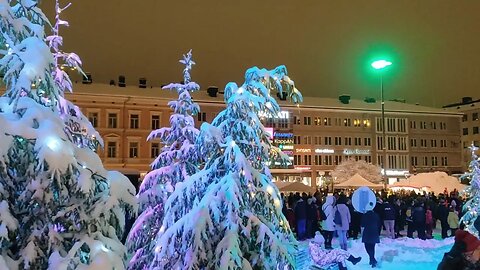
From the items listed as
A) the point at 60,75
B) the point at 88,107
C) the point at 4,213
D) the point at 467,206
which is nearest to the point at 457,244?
the point at 4,213

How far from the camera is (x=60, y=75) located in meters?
9.84

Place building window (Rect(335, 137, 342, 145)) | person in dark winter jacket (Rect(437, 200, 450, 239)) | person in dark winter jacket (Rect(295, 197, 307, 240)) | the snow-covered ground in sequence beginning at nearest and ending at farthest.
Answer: the snow-covered ground → person in dark winter jacket (Rect(295, 197, 307, 240)) → person in dark winter jacket (Rect(437, 200, 450, 239)) → building window (Rect(335, 137, 342, 145))

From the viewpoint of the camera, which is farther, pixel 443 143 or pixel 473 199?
pixel 443 143

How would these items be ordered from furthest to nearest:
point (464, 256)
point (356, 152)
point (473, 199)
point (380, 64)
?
point (356, 152)
point (380, 64)
point (473, 199)
point (464, 256)

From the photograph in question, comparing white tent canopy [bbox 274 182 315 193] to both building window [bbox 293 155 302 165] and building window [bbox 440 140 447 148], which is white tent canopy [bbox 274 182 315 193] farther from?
building window [bbox 440 140 447 148]

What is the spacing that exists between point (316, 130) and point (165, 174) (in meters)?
63.2

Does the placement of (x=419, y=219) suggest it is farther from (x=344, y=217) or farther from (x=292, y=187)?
(x=292, y=187)

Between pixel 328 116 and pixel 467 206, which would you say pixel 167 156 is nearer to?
pixel 467 206

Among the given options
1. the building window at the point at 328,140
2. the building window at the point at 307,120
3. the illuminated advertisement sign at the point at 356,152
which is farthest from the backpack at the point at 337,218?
the illuminated advertisement sign at the point at 356,152

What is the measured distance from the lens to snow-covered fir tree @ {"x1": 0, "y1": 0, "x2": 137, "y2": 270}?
13.2 ft

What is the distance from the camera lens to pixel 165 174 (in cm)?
1197

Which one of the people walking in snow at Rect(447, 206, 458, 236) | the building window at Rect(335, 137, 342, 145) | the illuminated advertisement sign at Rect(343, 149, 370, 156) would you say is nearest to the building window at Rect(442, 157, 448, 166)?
the illuminated advertisement sign at Rect(343, 149, 370, 156)

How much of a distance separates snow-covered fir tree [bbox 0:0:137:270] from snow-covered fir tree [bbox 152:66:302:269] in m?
2.44

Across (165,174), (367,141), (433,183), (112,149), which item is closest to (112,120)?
(112,149)
